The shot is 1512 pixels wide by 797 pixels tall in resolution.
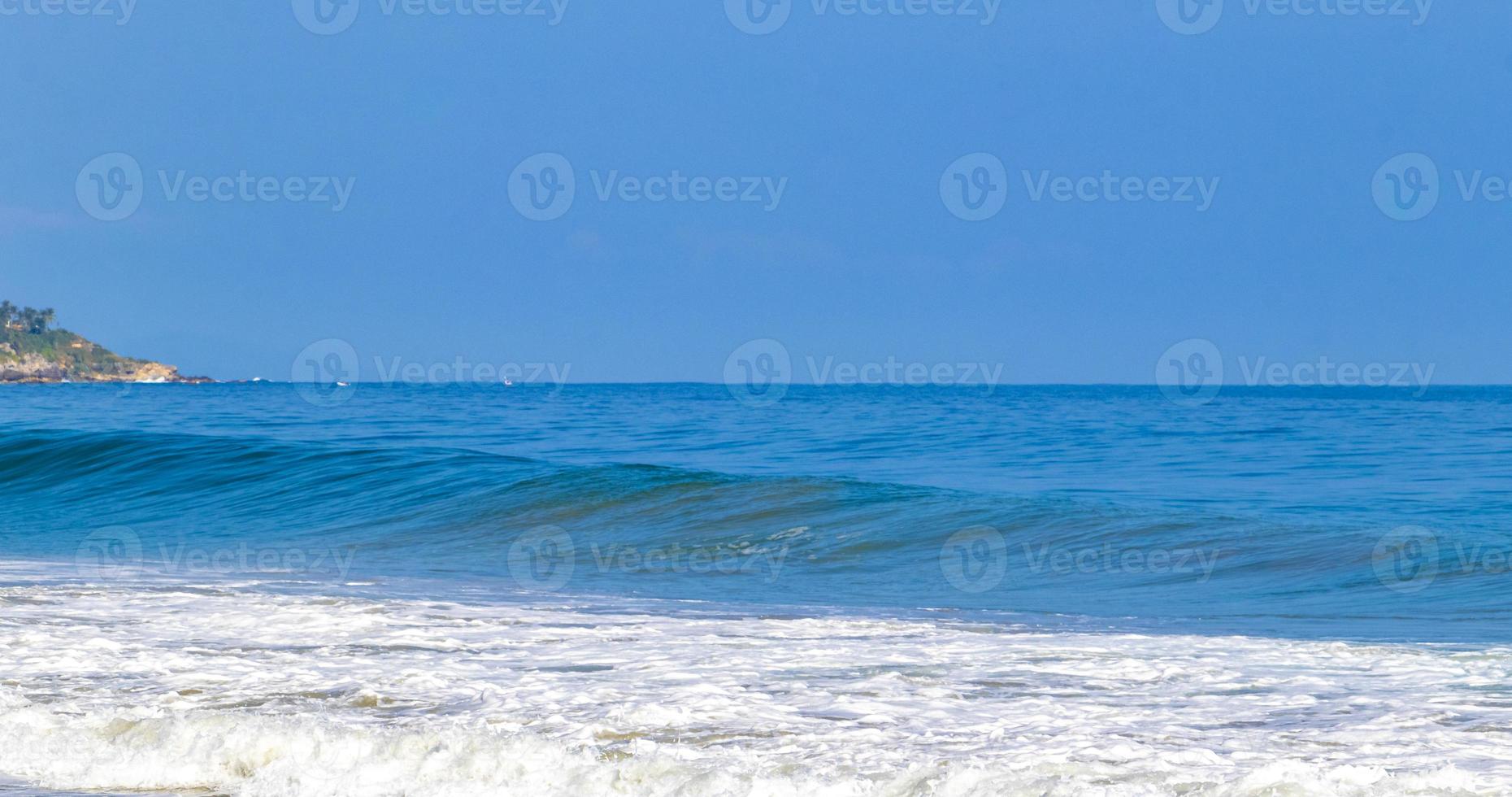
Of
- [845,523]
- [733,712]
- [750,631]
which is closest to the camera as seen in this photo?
[733,712]

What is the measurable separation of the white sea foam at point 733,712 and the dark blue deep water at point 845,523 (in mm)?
1891

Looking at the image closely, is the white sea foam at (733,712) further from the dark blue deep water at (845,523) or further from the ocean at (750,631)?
the dark blue deep water at (845,523)

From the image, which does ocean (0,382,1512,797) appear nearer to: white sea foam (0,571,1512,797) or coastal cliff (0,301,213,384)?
white sea foam (0,571,1512,797)

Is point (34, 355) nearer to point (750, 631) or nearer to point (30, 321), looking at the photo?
point (30, 321)

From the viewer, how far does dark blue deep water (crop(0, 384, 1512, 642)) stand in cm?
1008

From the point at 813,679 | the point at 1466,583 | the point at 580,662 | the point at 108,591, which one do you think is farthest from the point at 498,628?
the point at 1466,583

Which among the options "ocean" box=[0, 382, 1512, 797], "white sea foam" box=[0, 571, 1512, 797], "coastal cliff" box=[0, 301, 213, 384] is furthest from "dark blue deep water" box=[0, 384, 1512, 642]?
"coastal cliff" box=[0, 301, 213, 384]

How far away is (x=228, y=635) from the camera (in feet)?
23.9

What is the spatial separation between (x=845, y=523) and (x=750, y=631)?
267 inches

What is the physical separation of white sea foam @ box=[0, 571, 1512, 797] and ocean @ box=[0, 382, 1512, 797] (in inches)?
0.9

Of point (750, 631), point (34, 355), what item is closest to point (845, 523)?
point (750, 631)

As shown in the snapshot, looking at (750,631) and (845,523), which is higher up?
(845,523)

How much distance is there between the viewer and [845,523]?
563 inches

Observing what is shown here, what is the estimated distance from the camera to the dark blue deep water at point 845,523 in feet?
33.1
